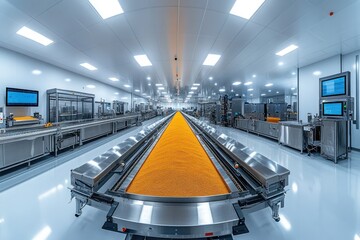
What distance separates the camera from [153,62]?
5203mm

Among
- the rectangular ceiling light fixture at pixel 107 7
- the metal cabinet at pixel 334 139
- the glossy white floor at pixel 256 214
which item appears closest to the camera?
the glossy white floor at pixel 256 214

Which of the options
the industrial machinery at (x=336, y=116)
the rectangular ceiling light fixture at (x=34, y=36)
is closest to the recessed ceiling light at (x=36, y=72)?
the rectangular ceiling light fixture at (x=34, y=36)

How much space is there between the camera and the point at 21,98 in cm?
402

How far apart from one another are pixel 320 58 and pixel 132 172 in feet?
20.5

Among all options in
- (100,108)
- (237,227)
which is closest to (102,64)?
(100,108)

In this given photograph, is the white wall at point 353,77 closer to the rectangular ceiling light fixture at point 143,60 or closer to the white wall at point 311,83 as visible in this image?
the white wall at point 311,83

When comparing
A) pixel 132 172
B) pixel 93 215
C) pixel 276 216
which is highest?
pixel 132 172

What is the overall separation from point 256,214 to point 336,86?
3.62 m

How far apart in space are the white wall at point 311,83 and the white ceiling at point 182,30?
0.43m

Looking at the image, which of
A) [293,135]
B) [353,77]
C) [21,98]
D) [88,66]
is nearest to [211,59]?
[293,135]

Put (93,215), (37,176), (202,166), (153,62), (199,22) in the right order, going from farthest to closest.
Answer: (153,62) → (199,22) → (37,176) → (202,166) → (93,215)

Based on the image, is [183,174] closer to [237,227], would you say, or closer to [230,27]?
[237,227]

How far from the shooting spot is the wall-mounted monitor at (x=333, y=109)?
3.18m

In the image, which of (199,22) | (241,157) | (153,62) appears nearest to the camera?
(241,157)
